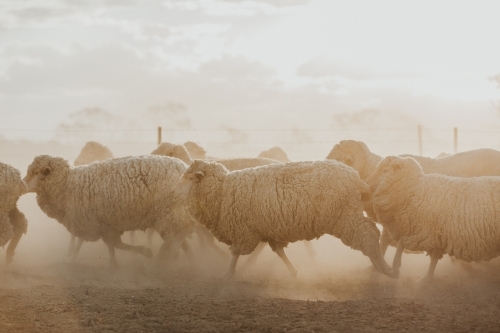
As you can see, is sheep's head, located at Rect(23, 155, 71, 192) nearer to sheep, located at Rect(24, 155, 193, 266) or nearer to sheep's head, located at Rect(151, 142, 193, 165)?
sheep, located at Rect(24, 155, 193, 266)

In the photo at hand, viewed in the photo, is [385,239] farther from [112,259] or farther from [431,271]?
[112,259]

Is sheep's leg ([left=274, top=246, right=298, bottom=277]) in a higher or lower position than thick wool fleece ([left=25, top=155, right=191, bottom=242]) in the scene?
lower

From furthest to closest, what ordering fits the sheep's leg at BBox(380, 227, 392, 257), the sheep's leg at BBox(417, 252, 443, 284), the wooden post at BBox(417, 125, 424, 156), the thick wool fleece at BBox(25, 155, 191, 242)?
1. the wooden post at BBox(417, 125, 424, 156)
2. the sheep's leg at BBox(380, 227, 392, 257)
3. the thick wool fleece at BBox(25, 155, 191, 242)
4. the sheep's leg at BBox(417, 252, 443, 284)

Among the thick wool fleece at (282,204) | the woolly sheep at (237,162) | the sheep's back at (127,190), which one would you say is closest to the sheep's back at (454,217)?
the thick wool fleece at (282,204)

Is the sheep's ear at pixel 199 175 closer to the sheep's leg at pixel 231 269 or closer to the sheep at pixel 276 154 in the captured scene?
the sheep's leg at pixel 231 269

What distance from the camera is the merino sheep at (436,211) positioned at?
998 cm

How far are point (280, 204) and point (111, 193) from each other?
316 centimetres

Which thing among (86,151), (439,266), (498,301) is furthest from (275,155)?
(498,301)

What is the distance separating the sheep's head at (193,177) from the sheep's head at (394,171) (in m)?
2.61

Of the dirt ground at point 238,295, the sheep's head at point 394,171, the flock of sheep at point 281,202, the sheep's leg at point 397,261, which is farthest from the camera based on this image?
the sheep's head at point 394,171

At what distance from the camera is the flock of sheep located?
33.4 feet

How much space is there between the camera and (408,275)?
11.1 m

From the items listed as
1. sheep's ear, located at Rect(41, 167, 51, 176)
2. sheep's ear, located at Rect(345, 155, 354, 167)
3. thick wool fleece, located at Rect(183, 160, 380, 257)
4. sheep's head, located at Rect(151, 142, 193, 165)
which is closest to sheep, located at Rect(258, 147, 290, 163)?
sheep's head, located at Rect(151, 142, 193, 165)

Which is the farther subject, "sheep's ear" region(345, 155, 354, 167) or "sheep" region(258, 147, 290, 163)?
"sheep" region(258, 147, 290, 163)
